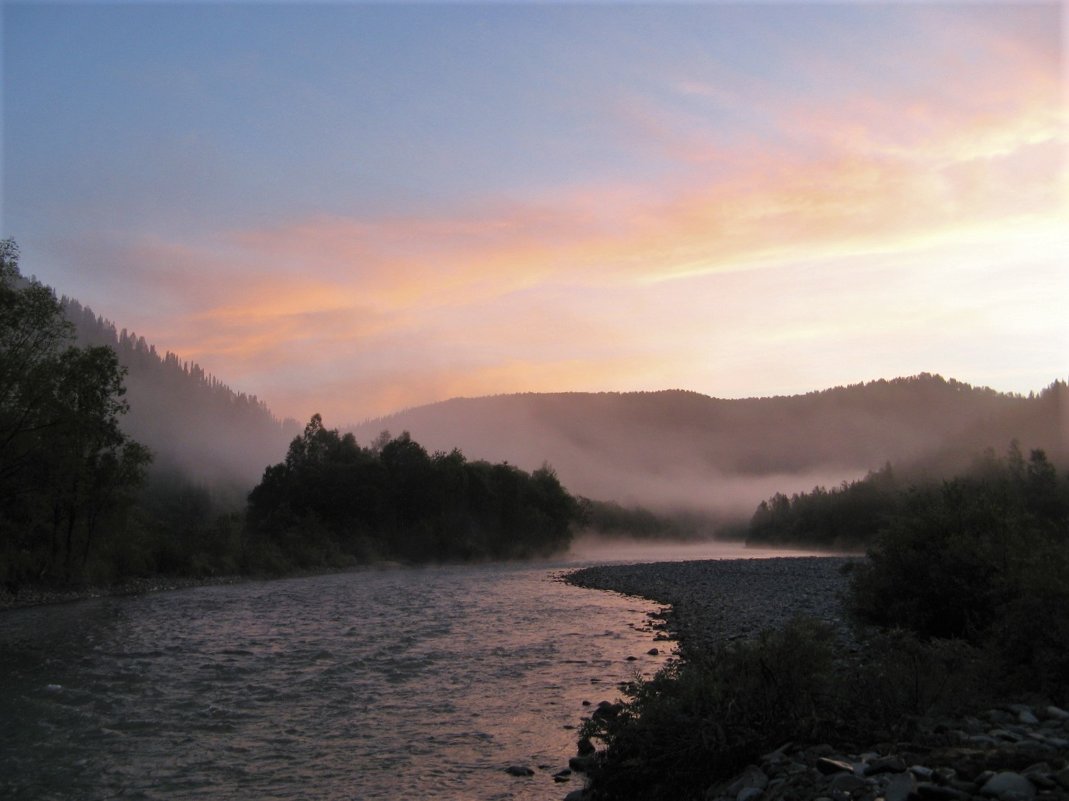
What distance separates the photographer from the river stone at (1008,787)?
6.79 m

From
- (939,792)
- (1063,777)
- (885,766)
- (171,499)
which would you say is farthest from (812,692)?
(171,499)

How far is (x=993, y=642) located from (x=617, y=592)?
117 ft

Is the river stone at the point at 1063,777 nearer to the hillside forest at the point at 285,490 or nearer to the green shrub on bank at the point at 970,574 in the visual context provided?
the green shrub on bank at the point at 970,574

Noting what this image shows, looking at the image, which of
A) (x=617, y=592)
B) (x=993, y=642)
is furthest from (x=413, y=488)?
(x=993, y=642)

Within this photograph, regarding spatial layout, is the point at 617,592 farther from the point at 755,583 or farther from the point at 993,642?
the point at 993,642

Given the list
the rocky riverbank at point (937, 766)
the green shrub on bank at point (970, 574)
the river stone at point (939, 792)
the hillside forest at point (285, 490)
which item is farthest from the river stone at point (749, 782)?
the hillside forest at point (285, 490)

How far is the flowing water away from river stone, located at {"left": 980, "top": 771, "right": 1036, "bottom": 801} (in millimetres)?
6240

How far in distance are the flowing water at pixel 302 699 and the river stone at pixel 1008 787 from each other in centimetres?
624

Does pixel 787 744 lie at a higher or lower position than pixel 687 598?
higher

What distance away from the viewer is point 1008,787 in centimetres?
695

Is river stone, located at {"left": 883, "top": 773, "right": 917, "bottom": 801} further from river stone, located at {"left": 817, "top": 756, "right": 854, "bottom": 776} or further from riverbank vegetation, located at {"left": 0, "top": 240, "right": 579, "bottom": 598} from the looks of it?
riverbank vegetation, located at {"left": 0, "top": 240, "right": 579, "bottom": 598}

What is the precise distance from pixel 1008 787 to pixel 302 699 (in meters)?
15.0

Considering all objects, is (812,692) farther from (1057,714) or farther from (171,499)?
(171,499)

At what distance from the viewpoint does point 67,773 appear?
12688 millimetres
